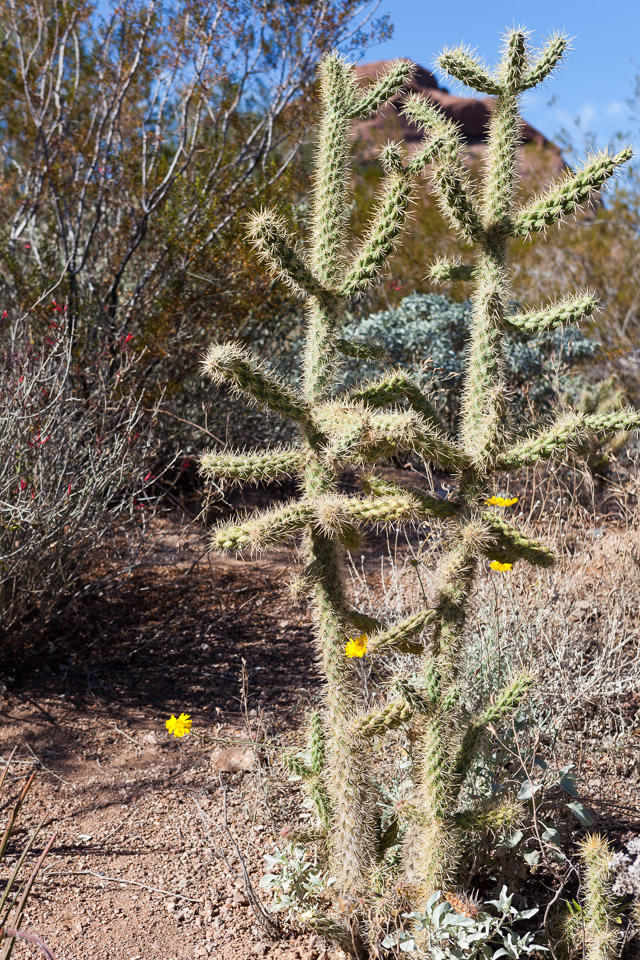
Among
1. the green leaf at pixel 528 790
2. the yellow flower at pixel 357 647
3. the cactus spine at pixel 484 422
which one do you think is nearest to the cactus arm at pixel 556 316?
the cactus spine at pixel 484 422

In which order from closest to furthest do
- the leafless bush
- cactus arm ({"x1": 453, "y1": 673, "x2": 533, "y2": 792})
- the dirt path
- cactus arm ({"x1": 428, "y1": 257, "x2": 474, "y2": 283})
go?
cactus arm ({"x1": 453, "y1": 673, "x2": 533, "y2": 792}), cactus arm ({"x1": 428, "y1": 257, "x2": 474, "y2": 283}), the dirt path, the leafless bush

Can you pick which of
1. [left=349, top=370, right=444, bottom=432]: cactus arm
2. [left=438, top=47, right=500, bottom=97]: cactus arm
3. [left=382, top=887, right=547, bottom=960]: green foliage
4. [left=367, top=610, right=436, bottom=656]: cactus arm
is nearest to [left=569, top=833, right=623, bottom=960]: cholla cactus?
[left=382, top=887, right=547, bottom=960]: green foliage

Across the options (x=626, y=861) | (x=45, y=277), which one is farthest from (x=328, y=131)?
(x=45, y=277)

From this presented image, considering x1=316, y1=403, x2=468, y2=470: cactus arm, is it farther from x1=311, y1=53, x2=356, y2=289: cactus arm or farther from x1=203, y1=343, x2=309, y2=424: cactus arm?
x1=311, y1=53, x2=356, y2=289: cactus arm

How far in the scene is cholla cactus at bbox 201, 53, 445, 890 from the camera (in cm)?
211

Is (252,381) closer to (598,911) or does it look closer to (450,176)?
(450,176)

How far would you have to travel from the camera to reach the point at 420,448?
2.04 m

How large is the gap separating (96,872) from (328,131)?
240cm

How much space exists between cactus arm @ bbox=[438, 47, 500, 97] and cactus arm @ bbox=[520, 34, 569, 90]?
0.08 metres

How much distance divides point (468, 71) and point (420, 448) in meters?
1.08

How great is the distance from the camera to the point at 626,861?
94.4 inches

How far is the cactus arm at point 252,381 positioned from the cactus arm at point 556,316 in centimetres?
63

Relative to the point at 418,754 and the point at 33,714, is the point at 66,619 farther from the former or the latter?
the point at 418,754

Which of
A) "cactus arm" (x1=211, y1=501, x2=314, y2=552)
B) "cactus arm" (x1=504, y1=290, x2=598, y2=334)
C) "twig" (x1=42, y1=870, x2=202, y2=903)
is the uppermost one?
"cactus arm" (x1=504, y1=290, x2=598, y2=334)
